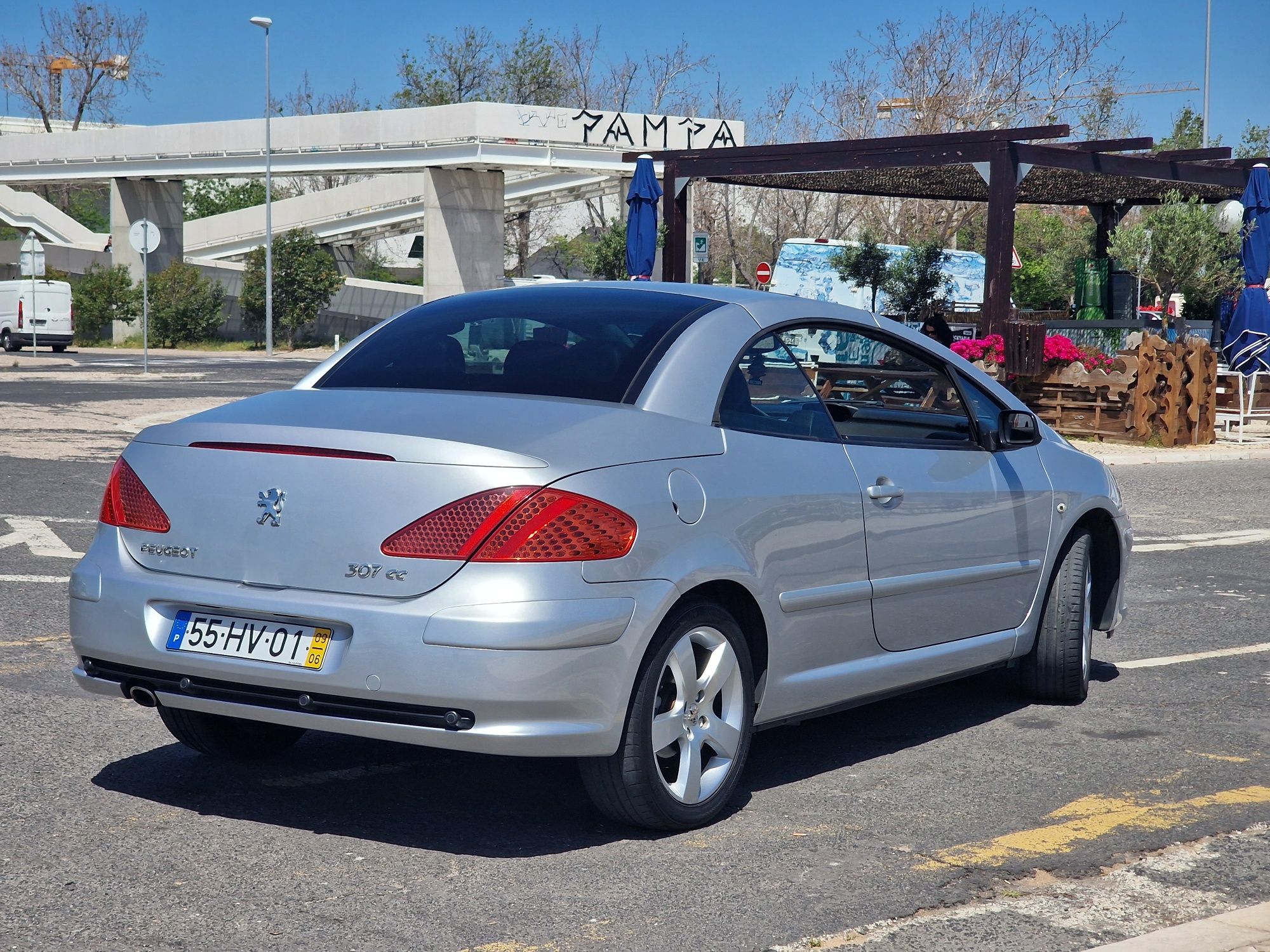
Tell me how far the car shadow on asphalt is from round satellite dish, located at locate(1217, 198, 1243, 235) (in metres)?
23.2

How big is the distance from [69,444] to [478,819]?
13.2 metres

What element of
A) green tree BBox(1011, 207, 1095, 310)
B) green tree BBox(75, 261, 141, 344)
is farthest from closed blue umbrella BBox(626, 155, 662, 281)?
green tree BBox(75, 261, 141, 344)

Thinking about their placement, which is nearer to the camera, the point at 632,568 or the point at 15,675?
the point at 632,568

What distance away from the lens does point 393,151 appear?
47.2 meters

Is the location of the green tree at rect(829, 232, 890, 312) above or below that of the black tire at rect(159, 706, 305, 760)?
above

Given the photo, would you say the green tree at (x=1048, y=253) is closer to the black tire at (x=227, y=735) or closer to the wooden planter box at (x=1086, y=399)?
the wooden planter box at (x=1086, y=399)

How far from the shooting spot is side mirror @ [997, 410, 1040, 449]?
5621 mm

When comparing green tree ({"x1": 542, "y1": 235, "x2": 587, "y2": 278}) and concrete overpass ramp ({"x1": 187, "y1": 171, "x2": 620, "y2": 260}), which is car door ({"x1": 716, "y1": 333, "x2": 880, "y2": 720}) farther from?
green tree ({"x1": 542, "y1": 235, "x2": 587, "y2": 278})

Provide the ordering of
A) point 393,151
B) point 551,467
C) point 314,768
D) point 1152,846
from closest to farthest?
point 551,467 → point 1152,846 → point 314,768 → point 393,151

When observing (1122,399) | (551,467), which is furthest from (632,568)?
(1122,399)

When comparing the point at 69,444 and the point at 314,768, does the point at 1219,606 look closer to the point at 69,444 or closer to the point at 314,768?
the point at 314,768

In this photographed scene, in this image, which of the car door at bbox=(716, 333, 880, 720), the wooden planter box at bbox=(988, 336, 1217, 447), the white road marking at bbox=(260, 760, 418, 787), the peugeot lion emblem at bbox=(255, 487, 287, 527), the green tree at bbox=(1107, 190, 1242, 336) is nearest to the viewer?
the peugeot lion emblem at bbox=(255, 487, 287, 527)

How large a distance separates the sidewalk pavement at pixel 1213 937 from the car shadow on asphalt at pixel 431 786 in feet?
4.47

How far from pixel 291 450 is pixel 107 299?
54.6 m
